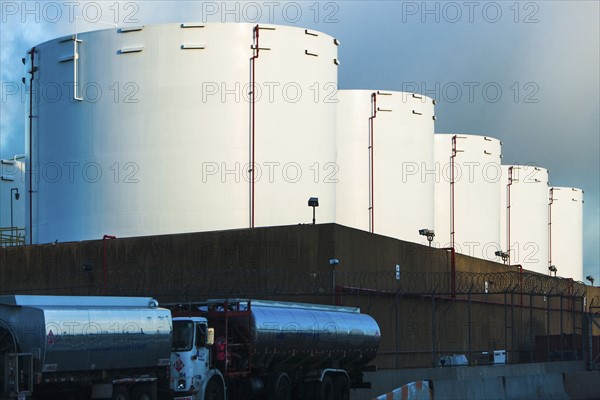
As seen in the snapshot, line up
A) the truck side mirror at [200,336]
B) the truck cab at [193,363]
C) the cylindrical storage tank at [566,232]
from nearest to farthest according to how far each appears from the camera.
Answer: the truck cab at [193,363]
the truck side mirror at [200,336]
the cylindrical storage tank at [566,232]

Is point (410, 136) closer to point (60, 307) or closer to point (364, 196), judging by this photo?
point (364, 196)

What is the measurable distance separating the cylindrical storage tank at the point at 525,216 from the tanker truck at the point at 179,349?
40558 millimetres

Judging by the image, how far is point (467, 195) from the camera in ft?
204

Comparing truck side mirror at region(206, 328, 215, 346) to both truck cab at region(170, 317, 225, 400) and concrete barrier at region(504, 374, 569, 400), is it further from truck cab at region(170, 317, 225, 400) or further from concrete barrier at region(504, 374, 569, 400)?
concrete barrier at region(504, 374, 569, 400)

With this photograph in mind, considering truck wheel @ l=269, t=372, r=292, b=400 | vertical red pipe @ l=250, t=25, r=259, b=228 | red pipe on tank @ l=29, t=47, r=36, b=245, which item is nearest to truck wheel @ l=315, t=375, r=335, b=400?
truck wheel @ l=269, t=372, r=292, b=400

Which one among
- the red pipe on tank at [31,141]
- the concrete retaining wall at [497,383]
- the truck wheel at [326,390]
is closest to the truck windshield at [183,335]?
the truck wheel at [326,390]

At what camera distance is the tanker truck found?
66.9 feet

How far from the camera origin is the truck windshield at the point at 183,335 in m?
24.6

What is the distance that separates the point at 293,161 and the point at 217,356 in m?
15.5

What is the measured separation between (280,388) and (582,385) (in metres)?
9.64

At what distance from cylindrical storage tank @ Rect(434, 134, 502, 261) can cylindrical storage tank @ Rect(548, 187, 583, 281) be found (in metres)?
14.4

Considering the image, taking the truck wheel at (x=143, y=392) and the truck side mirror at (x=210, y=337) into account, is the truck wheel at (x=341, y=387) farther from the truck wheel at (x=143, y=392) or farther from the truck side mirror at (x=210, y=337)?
the truck wheel at (x=143, y=392)

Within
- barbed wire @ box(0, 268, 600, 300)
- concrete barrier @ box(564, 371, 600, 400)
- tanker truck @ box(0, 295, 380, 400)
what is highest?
barbed wire @ box(0, 268, 600, 300)

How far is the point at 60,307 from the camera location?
68.5 ft
